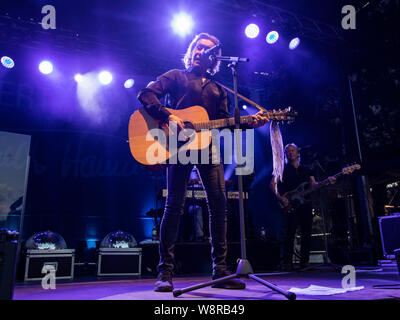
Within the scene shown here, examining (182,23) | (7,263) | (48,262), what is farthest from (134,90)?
(7,263)

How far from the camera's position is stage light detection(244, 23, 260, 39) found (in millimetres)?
6523

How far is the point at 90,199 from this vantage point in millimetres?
7074

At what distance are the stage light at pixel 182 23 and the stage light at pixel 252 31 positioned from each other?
1.17 meters

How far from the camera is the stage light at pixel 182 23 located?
643cm

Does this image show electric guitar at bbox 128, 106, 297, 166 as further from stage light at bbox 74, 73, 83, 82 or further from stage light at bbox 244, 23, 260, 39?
stage light at bbox 74, 73, 83, 82

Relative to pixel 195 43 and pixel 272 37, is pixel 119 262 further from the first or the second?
pixel 272 37

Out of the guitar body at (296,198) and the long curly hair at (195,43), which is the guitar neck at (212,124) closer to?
the long curly hair at (195,43)

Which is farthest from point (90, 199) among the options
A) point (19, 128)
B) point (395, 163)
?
point (395, 163)

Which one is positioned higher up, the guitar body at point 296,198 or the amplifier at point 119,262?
the guitar body at point 296,198

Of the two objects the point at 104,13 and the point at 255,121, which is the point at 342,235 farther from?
the point at 104,13

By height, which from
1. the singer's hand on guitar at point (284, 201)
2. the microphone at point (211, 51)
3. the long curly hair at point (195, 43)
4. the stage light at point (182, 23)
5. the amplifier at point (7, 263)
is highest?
the stage light at point (182, 23)

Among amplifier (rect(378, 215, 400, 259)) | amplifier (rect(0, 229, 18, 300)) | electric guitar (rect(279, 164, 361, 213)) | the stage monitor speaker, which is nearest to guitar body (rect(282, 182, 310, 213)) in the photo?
electric guitar (rect(279, 164, 361, 213))

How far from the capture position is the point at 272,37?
674 cm

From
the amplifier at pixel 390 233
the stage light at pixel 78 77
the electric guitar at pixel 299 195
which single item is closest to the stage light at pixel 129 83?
the stage light at pixel 78 77
